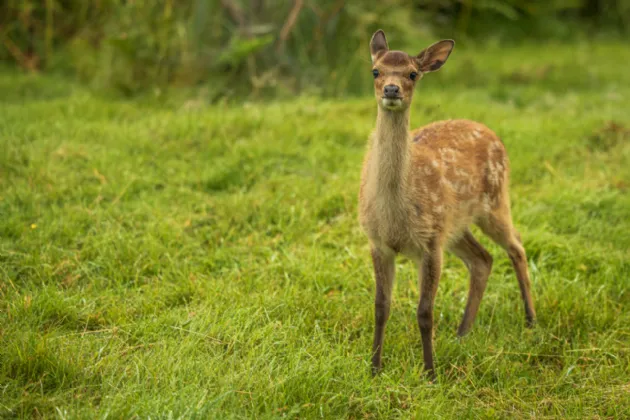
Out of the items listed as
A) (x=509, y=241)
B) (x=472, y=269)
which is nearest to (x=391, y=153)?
(x=472, y=269)

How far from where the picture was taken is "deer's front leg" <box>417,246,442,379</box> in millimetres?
3914

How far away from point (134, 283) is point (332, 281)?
3.98ft

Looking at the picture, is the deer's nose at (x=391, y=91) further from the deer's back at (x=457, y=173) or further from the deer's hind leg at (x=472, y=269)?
the deer's hind leg at (x=472, y=269)

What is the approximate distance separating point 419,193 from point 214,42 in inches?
177

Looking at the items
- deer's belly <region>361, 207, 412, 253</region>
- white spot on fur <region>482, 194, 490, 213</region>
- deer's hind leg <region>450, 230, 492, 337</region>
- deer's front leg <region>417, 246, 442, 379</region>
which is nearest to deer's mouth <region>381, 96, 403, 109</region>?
deer's belly <region>361, 207, 412, 253</region>

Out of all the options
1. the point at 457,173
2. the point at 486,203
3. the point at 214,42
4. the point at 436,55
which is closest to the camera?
the point at 436,55

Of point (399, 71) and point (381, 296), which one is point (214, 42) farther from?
point (381, 296)

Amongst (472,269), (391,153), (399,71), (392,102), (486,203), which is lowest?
(472,269)

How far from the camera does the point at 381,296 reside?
402 centimetres

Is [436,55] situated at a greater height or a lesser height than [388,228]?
greater

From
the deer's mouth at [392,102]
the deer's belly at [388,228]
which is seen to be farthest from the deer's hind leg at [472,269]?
the deer's mouth at [392,102]

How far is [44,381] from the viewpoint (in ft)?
11.1

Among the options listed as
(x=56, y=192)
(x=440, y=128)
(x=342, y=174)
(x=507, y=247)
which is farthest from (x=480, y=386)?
(x=56, y=192)

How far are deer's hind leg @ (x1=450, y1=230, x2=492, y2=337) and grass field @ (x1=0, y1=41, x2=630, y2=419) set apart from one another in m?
0.12
